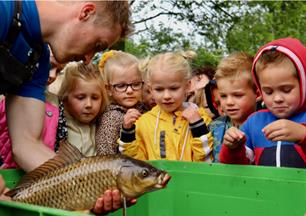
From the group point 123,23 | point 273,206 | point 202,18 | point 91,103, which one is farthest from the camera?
point 202,18

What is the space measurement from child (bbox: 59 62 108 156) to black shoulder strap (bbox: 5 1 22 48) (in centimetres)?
133

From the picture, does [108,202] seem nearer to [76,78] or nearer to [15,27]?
[15,27]

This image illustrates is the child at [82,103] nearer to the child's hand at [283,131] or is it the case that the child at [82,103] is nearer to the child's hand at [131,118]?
the child's hand at [131,118]

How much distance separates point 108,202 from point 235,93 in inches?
54.6

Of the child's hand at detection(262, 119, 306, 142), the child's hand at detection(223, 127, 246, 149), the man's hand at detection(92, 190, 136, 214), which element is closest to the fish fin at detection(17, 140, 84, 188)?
the man's hand at detection(92, 190, 136, 214)

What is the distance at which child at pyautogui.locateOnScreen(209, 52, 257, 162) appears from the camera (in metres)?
3.29

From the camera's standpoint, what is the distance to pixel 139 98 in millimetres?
3816

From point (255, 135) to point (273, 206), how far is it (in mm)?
557

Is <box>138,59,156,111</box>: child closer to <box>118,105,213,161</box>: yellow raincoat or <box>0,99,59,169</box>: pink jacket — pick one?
<box>118,105,213,161</box>: yellow raincoat

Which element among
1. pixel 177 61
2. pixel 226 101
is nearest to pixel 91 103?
pixel 177 61

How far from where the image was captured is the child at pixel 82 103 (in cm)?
A: 352

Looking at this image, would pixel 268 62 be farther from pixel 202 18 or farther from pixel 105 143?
pixel 202 18

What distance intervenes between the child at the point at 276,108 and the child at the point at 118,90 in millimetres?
994

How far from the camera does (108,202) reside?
2123mm
